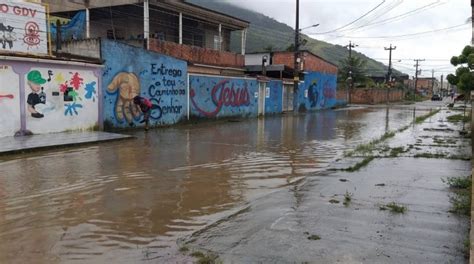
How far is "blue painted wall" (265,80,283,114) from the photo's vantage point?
1271 inches

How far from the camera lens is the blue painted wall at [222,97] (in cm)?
2367

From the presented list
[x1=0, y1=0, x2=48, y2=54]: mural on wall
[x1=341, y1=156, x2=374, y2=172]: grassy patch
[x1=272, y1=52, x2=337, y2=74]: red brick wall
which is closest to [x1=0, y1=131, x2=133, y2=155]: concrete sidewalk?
[x1=0, y1=0, x2=48, y2=54]: mural on wall

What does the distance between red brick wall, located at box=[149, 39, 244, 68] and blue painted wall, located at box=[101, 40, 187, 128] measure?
11.6ft

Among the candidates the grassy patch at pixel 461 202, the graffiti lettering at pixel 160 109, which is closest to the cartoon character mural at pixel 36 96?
→ the graffiti lettering at pixel 160 109

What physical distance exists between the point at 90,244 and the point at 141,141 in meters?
10.3

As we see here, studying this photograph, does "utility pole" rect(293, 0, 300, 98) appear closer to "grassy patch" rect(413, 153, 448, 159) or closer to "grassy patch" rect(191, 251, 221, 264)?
"grassy patch" rect(413, 153, 448, 159)

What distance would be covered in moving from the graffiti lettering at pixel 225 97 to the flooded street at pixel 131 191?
9827mm

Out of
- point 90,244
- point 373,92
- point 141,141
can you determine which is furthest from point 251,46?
point 90,244

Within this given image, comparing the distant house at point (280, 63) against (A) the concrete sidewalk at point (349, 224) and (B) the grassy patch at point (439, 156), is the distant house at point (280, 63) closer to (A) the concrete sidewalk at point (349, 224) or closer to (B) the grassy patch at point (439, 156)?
(B) the grassy patch at point (439, 156)

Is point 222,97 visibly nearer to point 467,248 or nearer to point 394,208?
point 394,208

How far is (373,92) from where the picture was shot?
64312 mm

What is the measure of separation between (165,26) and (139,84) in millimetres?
10922

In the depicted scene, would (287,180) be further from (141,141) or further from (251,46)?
(251,46)

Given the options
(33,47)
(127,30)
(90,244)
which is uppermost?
(127,30)
